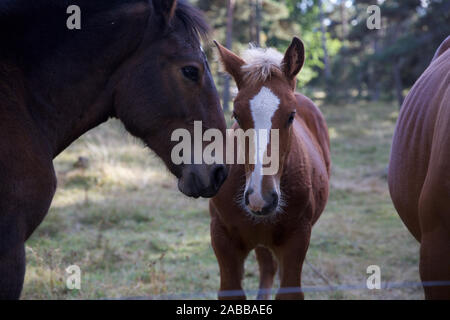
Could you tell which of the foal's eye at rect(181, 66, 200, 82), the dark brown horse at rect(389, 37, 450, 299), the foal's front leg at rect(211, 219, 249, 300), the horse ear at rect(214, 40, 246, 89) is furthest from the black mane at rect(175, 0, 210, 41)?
the foal's front leg at rect(211, 219, 249, 300)

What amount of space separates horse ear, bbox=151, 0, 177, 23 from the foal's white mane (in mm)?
1054

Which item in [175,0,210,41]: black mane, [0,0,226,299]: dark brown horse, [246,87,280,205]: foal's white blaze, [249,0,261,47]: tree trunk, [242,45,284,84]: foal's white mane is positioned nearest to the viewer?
[0,0,226,299]: dark brown horse

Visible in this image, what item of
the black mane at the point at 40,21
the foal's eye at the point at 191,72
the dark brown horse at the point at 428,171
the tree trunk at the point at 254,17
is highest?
the tree trunk at the point at 254,17

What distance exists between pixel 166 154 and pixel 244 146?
892 mm

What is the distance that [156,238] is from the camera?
634cm

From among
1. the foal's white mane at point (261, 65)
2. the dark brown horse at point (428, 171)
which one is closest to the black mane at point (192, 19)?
the foal's white mane at point (261, 65)

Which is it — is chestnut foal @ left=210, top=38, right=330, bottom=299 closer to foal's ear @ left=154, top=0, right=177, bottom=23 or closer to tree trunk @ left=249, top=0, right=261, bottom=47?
foal's ear @ left=154, top=0, right=177, bottom=23

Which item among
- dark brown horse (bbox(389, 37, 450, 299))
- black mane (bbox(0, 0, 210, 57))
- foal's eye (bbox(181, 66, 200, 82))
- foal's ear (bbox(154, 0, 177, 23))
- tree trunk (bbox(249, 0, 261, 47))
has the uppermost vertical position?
tree trunk (bbox(249, 0, 261, 47))

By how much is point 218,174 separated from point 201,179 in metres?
0.09

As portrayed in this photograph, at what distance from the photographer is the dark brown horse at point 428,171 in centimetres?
220

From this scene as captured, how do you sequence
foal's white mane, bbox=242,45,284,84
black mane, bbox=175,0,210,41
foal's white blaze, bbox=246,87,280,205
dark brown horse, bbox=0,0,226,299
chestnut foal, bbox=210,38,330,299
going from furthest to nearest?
1. foal's white mane, bbox=242,45,284,84
2. chestnut foal, bbox=210,38,330,299
3. foal's white blaze, bbox=246,87,280,205
4. black mane, bbox=175,0,210,41
5. dark brown horse, bbox=0,0,226,299

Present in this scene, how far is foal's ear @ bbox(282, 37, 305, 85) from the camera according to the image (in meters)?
3.15

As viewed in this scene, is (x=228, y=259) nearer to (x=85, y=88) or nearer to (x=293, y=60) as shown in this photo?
(x=293, y=60)

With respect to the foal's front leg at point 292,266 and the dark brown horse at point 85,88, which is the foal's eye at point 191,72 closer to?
the dark brown horse at point 85,88
